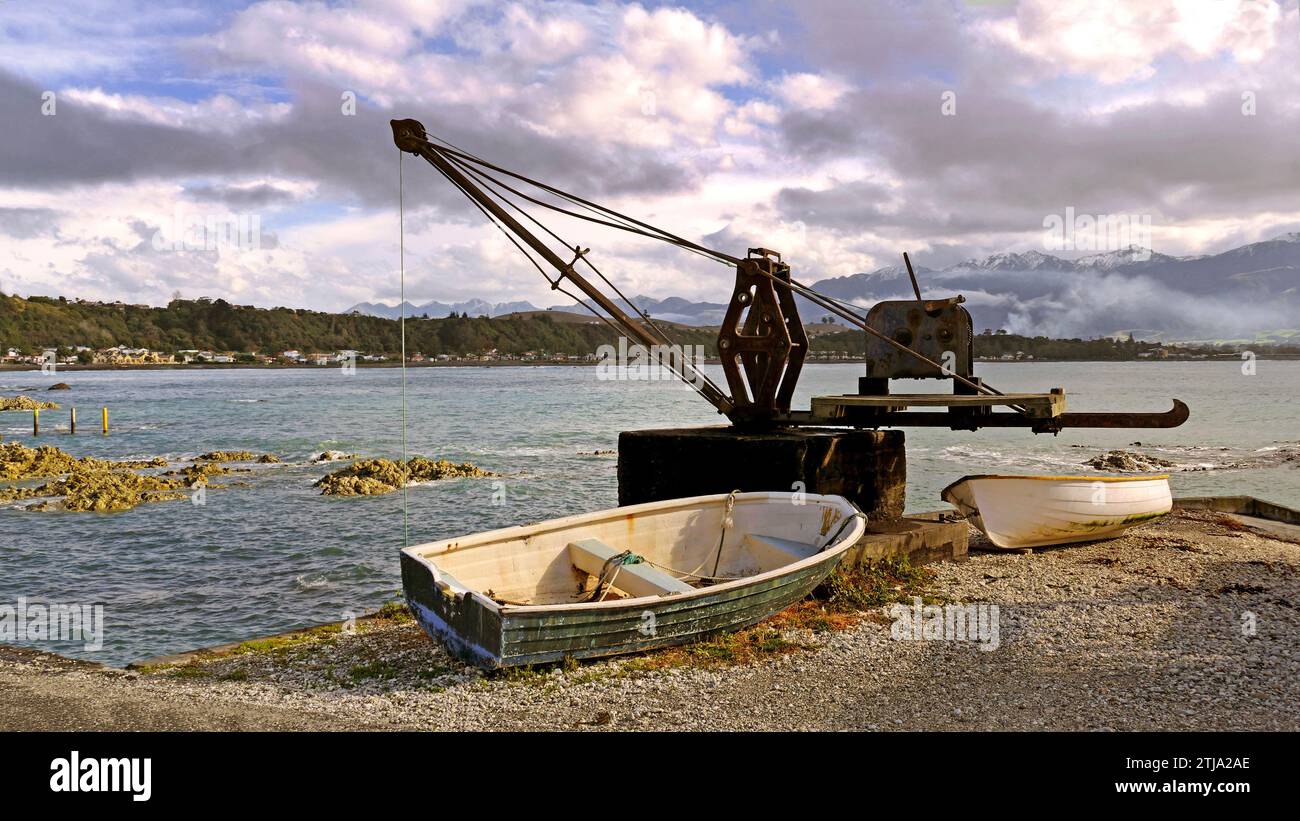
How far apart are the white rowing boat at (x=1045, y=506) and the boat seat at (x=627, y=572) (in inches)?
238

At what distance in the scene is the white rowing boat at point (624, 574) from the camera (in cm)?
795

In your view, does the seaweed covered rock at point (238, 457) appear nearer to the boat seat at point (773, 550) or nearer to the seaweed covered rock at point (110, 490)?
the seaweed covered rock at point (110, 490)

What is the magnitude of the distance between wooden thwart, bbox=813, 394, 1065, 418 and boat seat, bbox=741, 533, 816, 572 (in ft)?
8.92

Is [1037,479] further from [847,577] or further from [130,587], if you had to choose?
[130,587]

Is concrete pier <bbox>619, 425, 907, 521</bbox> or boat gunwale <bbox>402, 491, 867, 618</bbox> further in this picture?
concrete pier <bbox>619, 425, 907, 521</bbox>

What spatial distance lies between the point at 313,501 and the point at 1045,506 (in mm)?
22048

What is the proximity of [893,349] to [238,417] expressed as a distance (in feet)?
227

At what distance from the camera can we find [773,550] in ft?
36.9

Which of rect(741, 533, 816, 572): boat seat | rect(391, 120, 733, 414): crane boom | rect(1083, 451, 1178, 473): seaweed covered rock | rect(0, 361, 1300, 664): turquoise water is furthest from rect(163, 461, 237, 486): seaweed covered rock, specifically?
rect(1083, 451, 1178, 473): seaweed covered rock

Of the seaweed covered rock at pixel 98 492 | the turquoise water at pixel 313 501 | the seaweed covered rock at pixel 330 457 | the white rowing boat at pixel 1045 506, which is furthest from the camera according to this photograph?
the seaweed covered rock at pixel 330 457

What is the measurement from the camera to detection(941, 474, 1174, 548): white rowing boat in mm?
13625

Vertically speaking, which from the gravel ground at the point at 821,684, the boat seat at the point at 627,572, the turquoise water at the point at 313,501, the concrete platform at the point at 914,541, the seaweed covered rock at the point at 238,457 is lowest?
the turquoise water at the point at 313,501

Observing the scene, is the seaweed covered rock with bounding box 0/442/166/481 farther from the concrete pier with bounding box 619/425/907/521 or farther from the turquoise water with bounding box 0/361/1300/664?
the concrete pier with bounding box 619/425/907/521

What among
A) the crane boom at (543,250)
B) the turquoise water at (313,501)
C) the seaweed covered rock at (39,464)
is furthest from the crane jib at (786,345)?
the seaweed covered rock at (39,464)
